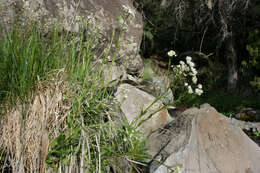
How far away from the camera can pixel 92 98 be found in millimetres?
2020

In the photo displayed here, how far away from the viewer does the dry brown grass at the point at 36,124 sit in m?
1.75

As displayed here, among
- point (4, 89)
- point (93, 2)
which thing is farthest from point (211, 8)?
point (4, 89)

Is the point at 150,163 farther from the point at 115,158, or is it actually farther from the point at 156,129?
the point at 156,129

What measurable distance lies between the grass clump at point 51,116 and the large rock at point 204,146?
1.12 ft

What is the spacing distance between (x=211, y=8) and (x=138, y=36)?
151 inches

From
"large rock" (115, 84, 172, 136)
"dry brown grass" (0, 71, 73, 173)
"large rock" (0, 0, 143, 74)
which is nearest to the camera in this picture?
"dry brown grass" (0, 71, 73, 173)

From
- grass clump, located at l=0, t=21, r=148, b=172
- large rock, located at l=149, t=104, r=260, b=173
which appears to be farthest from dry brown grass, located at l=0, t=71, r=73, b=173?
large rock, located at l=149, t=104, r=260, b=173

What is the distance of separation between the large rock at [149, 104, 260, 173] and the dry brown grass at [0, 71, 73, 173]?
819 mm

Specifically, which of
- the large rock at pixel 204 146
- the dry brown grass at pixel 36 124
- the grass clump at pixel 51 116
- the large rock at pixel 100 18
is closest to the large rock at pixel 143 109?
the large rock at pixel 204 146

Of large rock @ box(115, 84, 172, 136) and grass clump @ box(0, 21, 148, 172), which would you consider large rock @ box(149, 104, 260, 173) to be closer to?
large rock @ box(115, 84, 172, 136)

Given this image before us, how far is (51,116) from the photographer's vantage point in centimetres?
189

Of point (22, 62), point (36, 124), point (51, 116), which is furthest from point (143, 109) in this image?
point (22, 62)

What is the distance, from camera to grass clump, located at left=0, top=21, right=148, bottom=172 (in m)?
1.75

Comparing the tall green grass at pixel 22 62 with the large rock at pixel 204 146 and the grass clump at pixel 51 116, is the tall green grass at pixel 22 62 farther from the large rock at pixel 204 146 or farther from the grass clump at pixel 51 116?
the large rock at pixel 204 146
